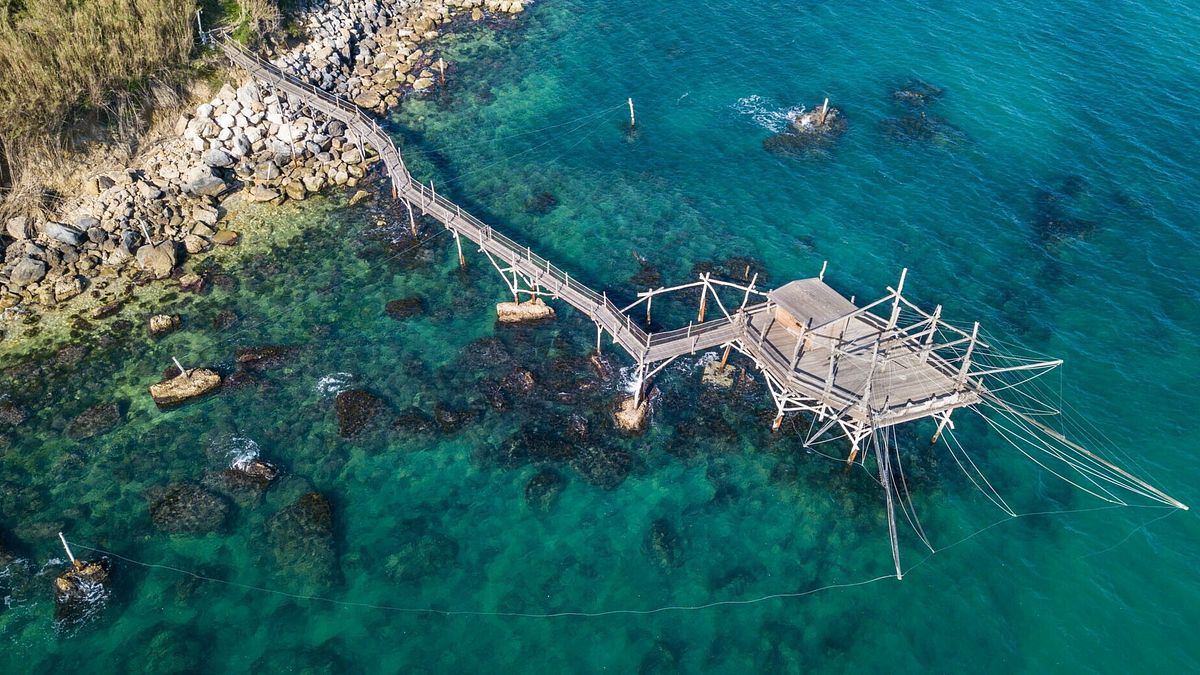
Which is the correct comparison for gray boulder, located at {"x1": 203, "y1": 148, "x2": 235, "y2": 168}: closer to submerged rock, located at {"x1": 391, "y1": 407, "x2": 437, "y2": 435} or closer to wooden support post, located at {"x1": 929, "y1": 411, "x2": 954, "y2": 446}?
submerged rock, located at {"x1": 391, "y1": 407, "x2": 437, "y2": 435}

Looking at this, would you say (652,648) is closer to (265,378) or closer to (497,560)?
(497,560)

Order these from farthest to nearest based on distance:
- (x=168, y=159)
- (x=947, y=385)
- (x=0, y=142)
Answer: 1. (x=168, y=159)
2. (x=0, y=142)
3. (x=947, y=385)

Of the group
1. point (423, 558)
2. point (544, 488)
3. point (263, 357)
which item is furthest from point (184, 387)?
point (544, 488)

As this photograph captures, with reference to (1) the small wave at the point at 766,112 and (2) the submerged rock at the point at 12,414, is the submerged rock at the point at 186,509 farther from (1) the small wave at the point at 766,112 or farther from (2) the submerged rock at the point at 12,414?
(1) the small wave at the point at 766,112

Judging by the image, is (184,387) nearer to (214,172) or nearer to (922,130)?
(214,172)

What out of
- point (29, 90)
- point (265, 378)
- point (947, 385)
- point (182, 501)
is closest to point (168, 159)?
point (29, 90)
